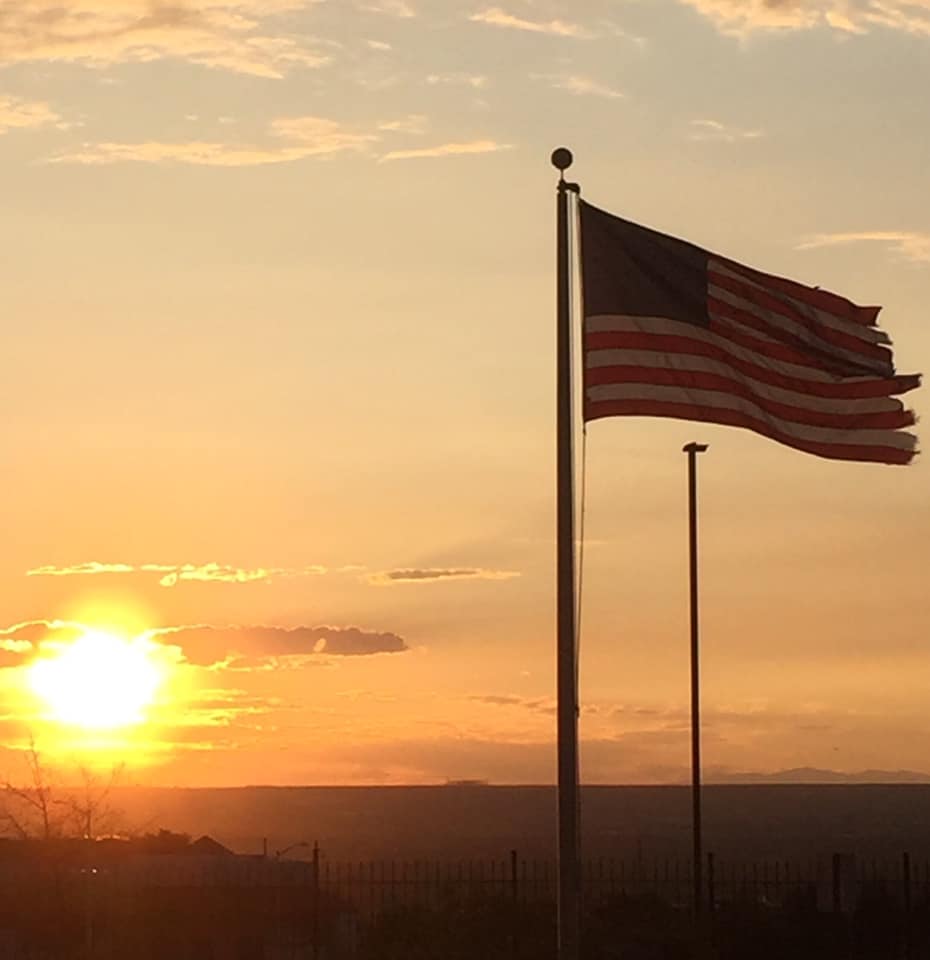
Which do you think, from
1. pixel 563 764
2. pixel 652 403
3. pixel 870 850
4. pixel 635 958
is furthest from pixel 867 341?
pixel 870 850

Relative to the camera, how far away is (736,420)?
17.6 metres

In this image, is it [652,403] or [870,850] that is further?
[870,850]

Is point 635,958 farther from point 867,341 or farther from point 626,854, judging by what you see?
point 626,854

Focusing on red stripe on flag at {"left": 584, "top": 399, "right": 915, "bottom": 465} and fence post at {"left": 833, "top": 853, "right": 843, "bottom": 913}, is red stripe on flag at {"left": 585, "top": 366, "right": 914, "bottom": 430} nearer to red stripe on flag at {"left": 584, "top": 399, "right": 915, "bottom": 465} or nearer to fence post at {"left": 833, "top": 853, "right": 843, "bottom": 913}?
red stripe on flag at {"left": 584, "top": 399, "right": 915, "bottom": 465}

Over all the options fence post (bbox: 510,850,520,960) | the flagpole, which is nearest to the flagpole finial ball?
the flagpole

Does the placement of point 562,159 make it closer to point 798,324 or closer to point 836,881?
point 798,324

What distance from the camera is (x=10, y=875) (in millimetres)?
39938

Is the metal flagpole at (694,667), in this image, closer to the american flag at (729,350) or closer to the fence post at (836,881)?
the fence post at (836,881)

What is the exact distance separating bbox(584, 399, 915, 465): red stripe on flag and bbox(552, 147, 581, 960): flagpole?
375mm

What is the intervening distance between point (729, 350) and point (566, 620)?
300 cm

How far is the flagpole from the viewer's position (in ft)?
51.9

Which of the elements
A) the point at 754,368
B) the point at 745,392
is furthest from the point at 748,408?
the point at 754,368

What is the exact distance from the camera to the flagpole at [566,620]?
15812 mm

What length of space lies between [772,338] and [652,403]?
1.78 m
